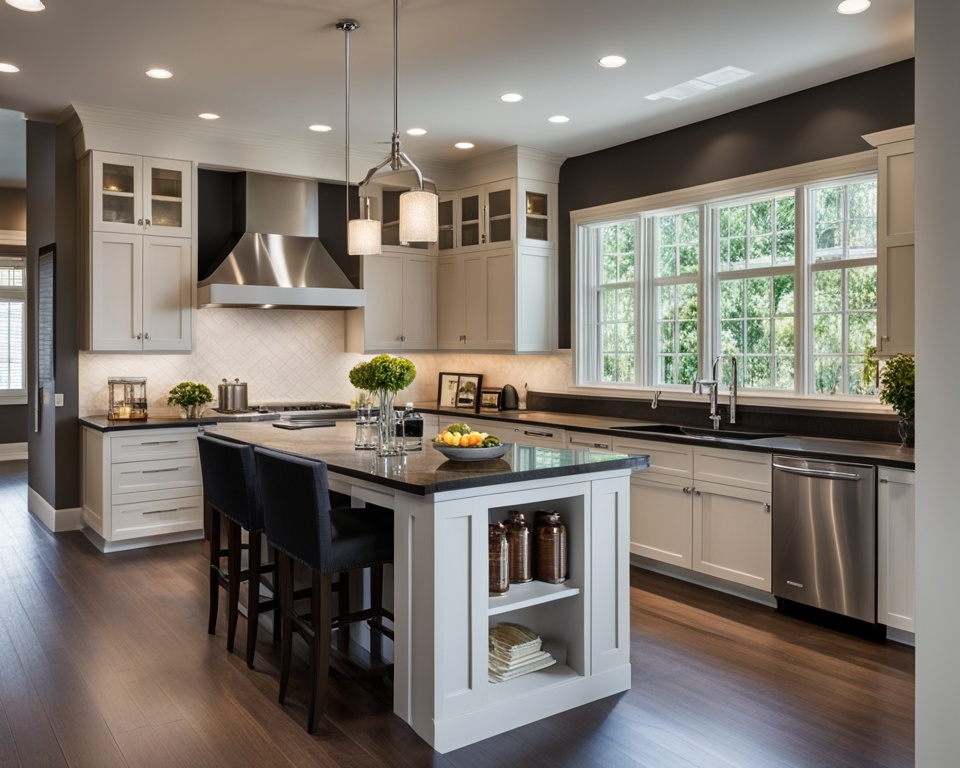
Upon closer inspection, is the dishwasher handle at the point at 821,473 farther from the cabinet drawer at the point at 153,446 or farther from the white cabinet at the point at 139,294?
the white cabinet at the point at 139,294

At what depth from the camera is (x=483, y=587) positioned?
2.80 meters

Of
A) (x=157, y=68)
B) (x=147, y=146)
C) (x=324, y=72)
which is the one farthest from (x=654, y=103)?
(x=147, y=146)

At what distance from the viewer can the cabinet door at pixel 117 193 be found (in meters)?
5.46

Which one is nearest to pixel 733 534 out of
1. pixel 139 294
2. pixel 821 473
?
pixel 821 473

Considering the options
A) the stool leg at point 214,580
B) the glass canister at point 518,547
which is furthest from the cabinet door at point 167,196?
the glass canister at point 518,547

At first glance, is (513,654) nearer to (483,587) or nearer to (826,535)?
(483,587)

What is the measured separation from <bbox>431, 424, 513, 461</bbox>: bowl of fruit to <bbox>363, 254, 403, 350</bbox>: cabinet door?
359 cm

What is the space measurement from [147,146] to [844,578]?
5.16m

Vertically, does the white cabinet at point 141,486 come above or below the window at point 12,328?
below

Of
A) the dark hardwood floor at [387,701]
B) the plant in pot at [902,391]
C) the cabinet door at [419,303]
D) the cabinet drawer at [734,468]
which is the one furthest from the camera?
the cabinet door at [419,303]

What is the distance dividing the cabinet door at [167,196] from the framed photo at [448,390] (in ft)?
8.14

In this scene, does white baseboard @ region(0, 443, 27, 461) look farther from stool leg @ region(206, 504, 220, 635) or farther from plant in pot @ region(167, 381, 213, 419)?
stool leg @ region(206, 504, 220, 635)

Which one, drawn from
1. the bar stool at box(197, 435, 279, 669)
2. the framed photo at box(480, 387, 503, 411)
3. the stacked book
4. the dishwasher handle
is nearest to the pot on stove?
the framed photo at box(480, 387, 503, 411)

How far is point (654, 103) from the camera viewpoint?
4949 millimetres
